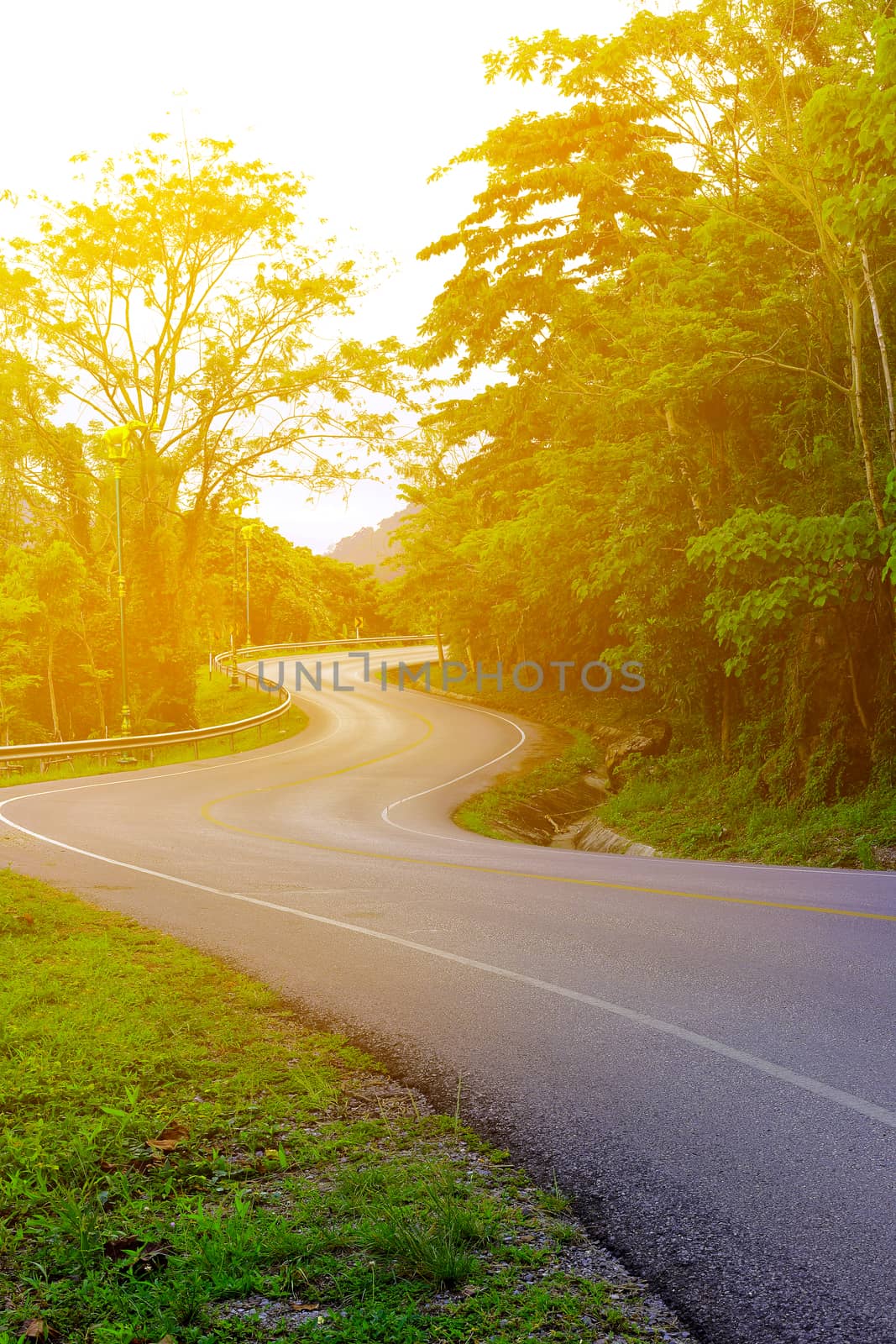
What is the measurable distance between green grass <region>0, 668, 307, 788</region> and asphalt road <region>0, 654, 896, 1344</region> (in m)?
12.8

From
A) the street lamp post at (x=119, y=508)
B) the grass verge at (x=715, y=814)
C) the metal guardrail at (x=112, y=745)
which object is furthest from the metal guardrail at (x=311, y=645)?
the grass verge at (x=715, y=814)

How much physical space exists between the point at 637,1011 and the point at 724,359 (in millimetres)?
13550

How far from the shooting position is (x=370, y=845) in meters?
16.4

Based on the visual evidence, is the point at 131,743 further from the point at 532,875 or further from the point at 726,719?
the point at 532,875

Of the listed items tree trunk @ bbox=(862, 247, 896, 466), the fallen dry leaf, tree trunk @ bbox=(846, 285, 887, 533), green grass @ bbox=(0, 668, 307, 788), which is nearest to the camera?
the fallen dry leaf

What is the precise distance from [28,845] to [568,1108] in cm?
1252

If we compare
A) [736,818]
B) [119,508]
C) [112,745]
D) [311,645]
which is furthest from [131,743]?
[311,645]

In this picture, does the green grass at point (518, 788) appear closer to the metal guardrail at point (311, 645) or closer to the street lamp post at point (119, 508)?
the street lamp post at point (119, 508)

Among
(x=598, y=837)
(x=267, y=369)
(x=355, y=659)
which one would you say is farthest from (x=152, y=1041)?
(x=355, y=659)

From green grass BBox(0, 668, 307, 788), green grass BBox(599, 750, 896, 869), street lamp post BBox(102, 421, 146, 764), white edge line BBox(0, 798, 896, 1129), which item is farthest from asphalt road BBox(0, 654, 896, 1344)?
street lamp post BBox(102, 421, 146, 764)

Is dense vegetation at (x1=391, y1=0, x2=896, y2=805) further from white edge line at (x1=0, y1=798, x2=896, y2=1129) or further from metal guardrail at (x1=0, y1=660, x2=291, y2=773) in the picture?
metal guardrail at (x1=0, y1=660, x2=291, y2=773)

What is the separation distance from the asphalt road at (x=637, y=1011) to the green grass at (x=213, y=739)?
503 inches

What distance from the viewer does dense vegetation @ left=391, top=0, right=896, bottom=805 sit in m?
16.1

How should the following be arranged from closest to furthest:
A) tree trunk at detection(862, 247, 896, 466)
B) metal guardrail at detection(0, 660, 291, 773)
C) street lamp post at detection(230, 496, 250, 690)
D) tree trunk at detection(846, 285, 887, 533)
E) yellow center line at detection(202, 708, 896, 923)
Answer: yellow center line at detection(202, 708, 896, 923) → tree trunk at detection(862, 247, 896, 466) → tree trunk at detection(846, 285, 887, 533) → metal guardrail at detection(0, 660, 291, 773) → street lamp post at detection(230, 496, 250, 690)
